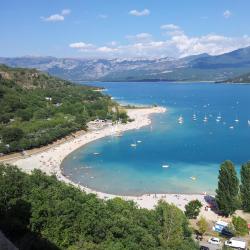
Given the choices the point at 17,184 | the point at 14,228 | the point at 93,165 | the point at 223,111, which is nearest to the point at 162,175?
the point at 93,165

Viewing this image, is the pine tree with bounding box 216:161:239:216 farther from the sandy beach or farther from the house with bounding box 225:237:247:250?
the house with bounding box 225:237:247:250

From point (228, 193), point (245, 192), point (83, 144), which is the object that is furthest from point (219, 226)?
point (83, 144)

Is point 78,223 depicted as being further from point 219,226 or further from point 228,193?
point 228,193

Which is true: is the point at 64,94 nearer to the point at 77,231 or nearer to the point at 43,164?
the point at 43,164

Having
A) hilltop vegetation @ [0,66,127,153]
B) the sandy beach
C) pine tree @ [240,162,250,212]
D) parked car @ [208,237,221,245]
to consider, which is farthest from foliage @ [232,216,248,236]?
hilltop vegetation @ [0,66,127,153]

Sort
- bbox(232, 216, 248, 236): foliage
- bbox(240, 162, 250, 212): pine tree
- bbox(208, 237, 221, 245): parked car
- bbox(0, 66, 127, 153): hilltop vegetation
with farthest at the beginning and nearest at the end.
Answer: bbox(0, 66, 127, 153): hilltop vegetation, bbox(240, 162, 250, 212): pine tree, bbox(232, 216, 248, 236): foliage, bbox(208, 237, 221, 245): parked car
